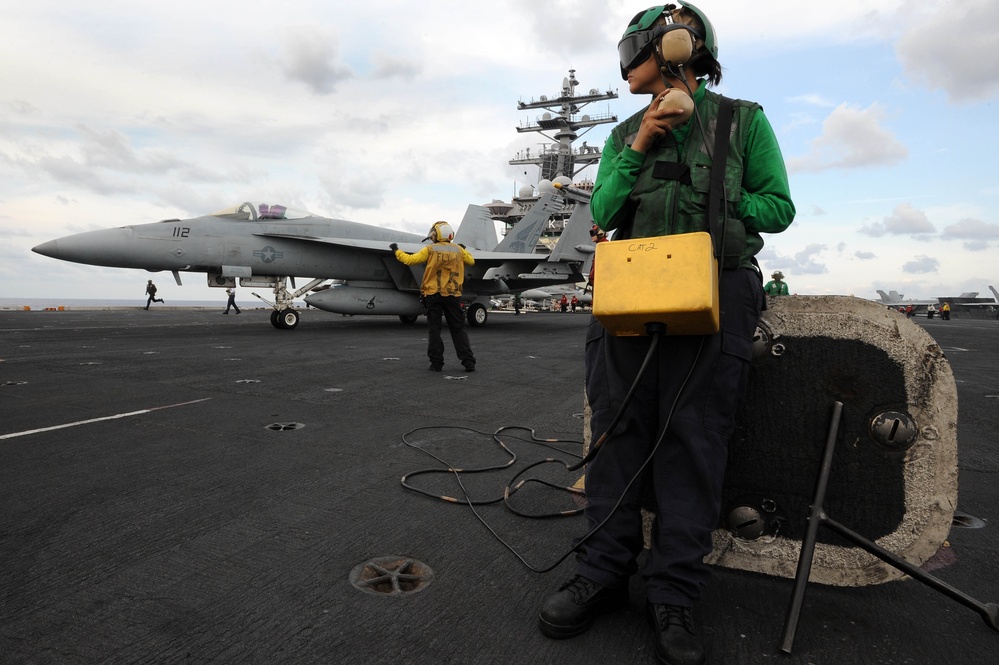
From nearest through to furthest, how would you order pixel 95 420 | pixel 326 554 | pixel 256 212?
pixel 326 554, pixel 95 420, pixel 256 212

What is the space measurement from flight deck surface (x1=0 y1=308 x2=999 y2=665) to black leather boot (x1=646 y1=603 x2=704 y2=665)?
0.08 metres

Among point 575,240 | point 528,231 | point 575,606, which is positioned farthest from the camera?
point 528,231

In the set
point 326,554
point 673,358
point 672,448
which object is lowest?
point 326,554

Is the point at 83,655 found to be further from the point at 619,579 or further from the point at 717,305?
the point at 717,305

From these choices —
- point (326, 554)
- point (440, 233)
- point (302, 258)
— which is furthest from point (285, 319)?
point (326, 554)

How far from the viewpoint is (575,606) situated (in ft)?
5.35

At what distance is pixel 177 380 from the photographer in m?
5.92

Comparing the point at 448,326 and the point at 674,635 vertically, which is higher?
the point at 448,326

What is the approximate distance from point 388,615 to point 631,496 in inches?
34.9

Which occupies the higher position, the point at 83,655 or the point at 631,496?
the point at 631,496

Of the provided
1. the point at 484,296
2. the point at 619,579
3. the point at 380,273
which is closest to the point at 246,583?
the point at 619,579

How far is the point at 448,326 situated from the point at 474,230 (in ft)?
45.5

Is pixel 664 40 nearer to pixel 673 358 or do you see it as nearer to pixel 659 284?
pixel 659 284

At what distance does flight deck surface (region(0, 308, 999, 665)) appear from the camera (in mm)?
1525
